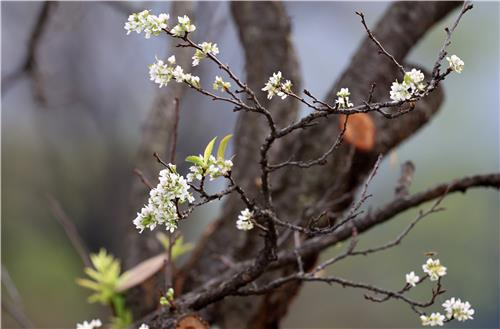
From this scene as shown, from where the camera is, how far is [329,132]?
124cm

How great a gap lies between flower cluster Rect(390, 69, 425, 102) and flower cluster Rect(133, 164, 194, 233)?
214mm

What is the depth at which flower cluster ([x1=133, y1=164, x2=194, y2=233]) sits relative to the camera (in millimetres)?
576

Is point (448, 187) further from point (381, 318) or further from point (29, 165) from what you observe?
point (29, 165)

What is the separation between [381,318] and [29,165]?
2.04 meters

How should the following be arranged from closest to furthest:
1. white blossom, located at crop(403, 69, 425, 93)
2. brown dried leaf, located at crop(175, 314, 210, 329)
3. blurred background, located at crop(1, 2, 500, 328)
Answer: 1. white blossom, located at crop(403, 69, 425, 93)
2. brown dried leaf, located at crop(175, 314, 210, 329)
3. blurred background, located at crop(1, 2, 500, 328)

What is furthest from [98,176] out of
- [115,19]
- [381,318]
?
[381,318]

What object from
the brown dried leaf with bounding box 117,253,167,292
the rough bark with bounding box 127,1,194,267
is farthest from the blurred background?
the brown dried leaf with bounding box 117,253,167,292

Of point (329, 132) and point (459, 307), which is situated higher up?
point (329, 132)

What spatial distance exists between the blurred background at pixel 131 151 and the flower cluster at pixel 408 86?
238 centimetres

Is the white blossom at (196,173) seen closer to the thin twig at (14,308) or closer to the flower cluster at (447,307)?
the flower cluster at (447,307)

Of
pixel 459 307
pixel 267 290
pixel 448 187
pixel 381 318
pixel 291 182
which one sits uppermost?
pixel 381 318

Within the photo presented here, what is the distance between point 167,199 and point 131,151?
2.88m

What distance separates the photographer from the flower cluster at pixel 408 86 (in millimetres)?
565

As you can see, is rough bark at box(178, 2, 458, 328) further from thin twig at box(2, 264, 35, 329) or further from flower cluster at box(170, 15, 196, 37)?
flower cluster at box(170, 15, 196, 37)
